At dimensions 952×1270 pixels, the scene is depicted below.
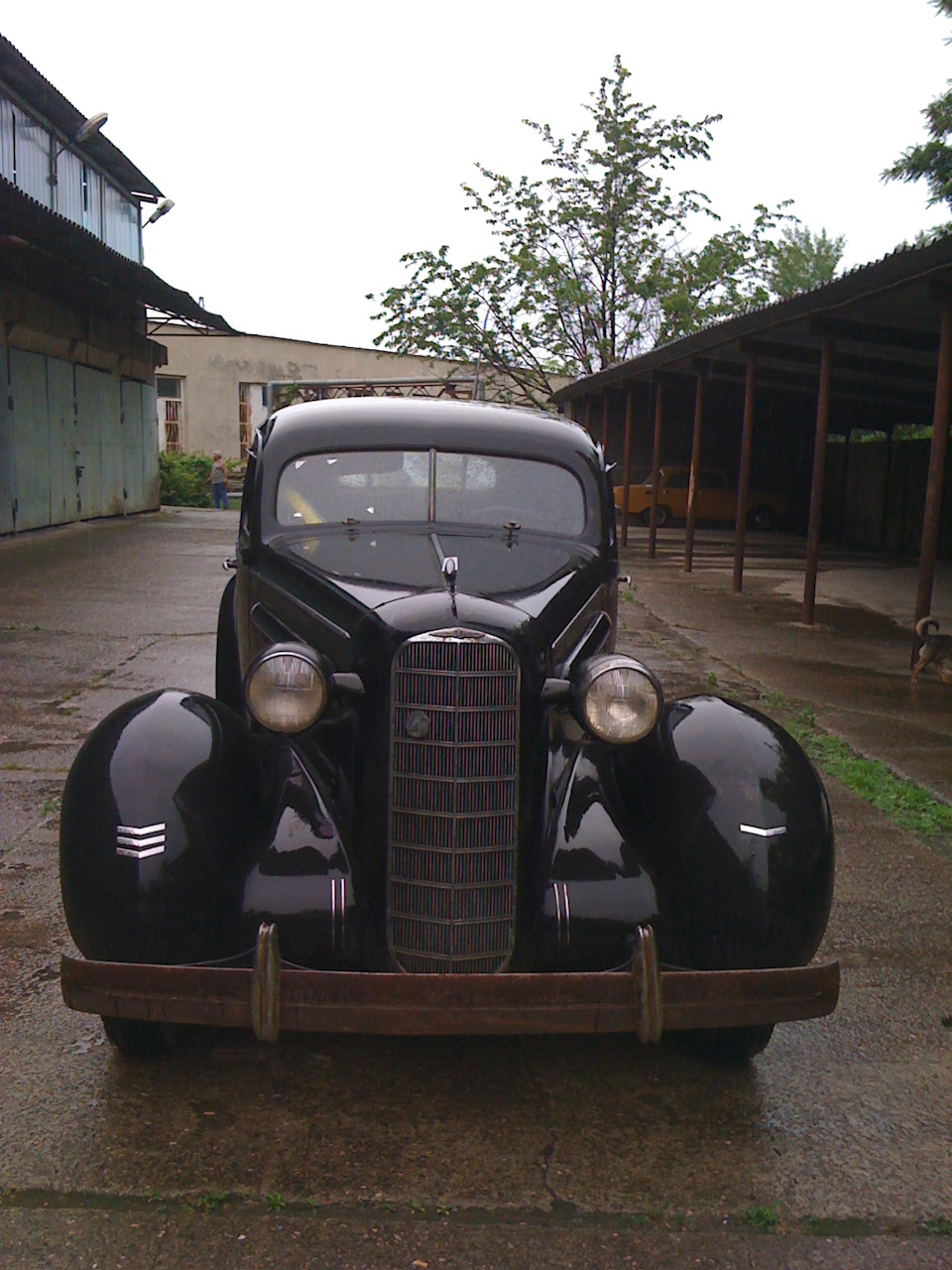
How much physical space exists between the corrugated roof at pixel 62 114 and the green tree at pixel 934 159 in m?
15.2

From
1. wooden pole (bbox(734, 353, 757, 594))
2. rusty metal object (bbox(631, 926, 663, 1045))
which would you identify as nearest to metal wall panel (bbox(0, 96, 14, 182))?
wooden pole (bbox(734, 353, 757, 594))

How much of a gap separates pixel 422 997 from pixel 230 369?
3987 cm

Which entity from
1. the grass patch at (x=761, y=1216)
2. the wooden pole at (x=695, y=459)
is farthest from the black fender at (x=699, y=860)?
the wooden pole at (x=695, y=459)

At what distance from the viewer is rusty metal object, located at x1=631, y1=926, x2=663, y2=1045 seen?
282 centimetres

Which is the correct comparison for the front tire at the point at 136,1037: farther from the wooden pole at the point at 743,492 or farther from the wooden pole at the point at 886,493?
the wooden pole at the point at 886,493

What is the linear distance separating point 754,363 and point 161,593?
7.29m

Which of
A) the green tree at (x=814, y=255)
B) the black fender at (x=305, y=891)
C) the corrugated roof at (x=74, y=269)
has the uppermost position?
the green tree at (x=814, y=255)

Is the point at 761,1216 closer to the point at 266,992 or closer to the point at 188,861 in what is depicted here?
the point at 266,992

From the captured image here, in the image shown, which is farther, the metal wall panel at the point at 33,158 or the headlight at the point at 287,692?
the metal wall panel at the point at 33,158

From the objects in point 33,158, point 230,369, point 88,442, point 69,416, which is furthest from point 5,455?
point 230,369

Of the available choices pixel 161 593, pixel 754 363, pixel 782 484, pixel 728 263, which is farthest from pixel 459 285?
pixel 161 593

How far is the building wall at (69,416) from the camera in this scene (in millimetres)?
18125

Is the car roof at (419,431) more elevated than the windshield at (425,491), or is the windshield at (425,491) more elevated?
the car roof at (419,431)

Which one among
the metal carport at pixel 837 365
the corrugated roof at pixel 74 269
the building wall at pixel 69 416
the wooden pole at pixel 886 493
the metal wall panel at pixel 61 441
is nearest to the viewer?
the metal carport at pixel 837 365
